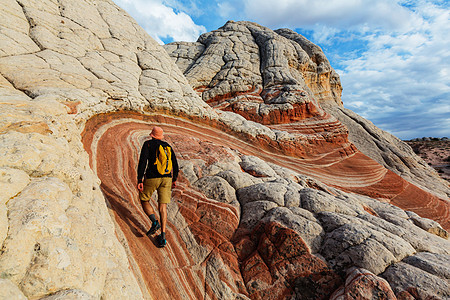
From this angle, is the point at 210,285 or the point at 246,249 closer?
the point at 210,285

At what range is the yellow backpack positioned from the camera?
4.49m

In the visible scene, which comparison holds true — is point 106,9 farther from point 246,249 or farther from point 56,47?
point 246,249

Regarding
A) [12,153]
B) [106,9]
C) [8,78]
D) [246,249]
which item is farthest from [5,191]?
[106,9]

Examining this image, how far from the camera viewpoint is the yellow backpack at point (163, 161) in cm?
449

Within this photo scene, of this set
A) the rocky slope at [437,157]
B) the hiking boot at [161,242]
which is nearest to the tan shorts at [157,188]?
the hiking boot at [161,242]

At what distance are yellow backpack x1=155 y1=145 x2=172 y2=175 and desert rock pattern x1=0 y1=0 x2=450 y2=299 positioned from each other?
127 centimetres

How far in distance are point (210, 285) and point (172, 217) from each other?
1.82m

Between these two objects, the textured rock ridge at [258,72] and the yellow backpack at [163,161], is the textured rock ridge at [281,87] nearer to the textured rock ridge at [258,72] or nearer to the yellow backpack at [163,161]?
the textured rock ridge at [258,72]

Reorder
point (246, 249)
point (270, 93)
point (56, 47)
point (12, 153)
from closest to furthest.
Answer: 1. point (12, 153)
2. point (246, 249)
3. point (56, 47)
4. point (270, 93)

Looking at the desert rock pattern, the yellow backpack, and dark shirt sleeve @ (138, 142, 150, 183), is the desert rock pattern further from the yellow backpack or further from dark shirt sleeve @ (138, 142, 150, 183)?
the yellow backpack

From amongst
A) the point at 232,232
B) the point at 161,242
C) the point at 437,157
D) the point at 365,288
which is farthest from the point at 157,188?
the point at 437,157

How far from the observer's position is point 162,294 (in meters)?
3.77

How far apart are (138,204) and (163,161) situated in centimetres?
172

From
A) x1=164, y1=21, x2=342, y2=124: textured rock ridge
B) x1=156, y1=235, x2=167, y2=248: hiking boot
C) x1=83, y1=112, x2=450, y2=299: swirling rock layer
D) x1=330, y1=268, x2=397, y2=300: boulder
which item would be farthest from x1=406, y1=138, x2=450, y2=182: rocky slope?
x1=156, y1=235, x2=167, y2=248: hiking boot
